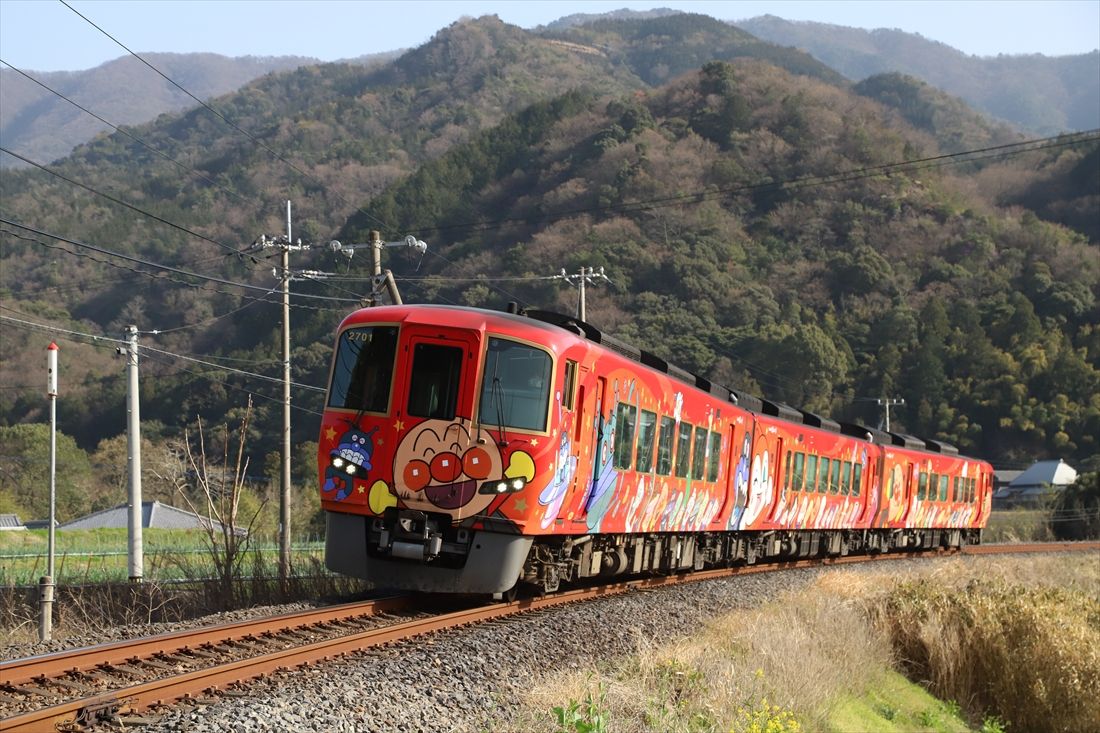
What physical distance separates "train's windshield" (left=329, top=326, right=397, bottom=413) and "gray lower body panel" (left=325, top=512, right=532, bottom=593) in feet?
3.41

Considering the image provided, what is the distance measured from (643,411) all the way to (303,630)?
546 cm

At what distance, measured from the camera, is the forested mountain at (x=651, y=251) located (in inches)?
2154

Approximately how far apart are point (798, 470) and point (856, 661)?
8.32m

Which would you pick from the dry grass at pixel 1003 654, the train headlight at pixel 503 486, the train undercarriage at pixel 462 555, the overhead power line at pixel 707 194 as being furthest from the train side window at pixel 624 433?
the overhead power line at pixel 707 194

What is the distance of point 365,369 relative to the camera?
440 inches

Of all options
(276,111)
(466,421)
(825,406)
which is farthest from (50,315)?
(276,111)

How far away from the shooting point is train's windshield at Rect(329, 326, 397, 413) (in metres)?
11.0

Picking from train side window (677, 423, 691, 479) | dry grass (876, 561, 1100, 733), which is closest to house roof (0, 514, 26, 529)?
train side window (677, 423, 691, 479)

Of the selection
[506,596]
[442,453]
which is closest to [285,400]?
[506,596]

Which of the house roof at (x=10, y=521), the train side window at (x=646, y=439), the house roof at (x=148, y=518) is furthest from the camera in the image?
the house roof at (x=148, y=518)

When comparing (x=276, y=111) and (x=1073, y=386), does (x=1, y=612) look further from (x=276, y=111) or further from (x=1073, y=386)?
(x=276, y=111)

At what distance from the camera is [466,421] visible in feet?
35.2

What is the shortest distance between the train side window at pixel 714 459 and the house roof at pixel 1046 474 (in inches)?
1843

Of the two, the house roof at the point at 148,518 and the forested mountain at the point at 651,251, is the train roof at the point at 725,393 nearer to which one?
the forested mountain at the point at 651,251
